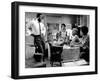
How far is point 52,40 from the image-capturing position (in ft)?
4.96

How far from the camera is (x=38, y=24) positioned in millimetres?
1478

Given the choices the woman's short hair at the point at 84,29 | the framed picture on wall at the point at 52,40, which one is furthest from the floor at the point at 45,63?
the woman's short hair at the point at 84,29

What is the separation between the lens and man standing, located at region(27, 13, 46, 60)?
147 centimetres

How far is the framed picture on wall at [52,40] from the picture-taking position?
1.42 meters

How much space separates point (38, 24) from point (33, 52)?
144 mm

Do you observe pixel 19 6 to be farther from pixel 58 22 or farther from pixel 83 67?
pixel 83 67

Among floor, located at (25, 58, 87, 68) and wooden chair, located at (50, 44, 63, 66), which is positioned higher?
wooden chair, located at (50, 44, 63, 66)

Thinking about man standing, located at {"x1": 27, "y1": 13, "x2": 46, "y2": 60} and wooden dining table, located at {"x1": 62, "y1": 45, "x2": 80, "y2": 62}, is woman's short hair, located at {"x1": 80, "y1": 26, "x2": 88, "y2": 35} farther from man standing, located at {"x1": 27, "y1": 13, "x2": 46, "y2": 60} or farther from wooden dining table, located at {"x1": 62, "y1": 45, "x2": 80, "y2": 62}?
man standing, located at {"x1": 27, "y1": 13, "x2": 46, "y2": 60}

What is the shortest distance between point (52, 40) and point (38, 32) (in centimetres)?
9

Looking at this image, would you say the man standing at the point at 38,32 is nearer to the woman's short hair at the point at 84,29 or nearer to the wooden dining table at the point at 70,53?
the wooden dining table at the point at 70,53

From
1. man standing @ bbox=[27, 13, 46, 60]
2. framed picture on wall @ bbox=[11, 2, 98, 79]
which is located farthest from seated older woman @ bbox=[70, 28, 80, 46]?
man standing @ bbox=[27, 13, 46, 60]

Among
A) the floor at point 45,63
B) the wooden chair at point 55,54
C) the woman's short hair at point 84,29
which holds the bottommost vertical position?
the floor at point 45,63

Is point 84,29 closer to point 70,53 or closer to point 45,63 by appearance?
point 70,53

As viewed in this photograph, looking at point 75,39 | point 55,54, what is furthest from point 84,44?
point 55,54
